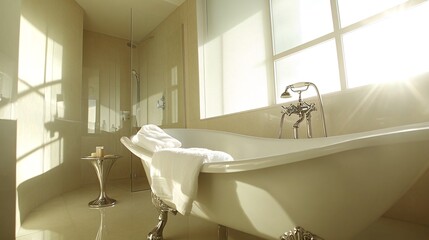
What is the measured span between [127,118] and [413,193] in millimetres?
3435

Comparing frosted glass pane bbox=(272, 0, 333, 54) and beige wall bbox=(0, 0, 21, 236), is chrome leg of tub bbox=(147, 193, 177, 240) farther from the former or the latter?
frosted glass pane bbox=(272, 0, 333, 54)

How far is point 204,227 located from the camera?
149 centimetres

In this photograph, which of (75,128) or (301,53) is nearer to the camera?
(301,53)

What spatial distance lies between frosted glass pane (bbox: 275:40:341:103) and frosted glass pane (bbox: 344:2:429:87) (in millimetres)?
104

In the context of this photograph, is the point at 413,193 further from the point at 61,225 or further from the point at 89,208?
the point at 89,208

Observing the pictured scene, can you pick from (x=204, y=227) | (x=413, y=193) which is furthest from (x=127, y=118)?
Result: (x=413, y=193)

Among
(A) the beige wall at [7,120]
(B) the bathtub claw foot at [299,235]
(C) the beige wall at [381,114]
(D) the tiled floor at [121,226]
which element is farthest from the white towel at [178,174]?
(C) the beige wall at [381,114]

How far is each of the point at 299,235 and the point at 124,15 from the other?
3.64 metres

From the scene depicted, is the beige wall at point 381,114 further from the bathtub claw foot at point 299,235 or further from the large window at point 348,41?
the bathtub claw foot at point 299,235

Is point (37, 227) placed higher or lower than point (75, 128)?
lower

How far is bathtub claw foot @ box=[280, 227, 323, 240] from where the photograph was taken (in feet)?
2.17

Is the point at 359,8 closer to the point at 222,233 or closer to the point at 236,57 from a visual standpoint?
the point at 236,57

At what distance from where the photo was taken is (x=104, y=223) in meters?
1.59

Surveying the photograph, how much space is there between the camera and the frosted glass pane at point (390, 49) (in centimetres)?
122
